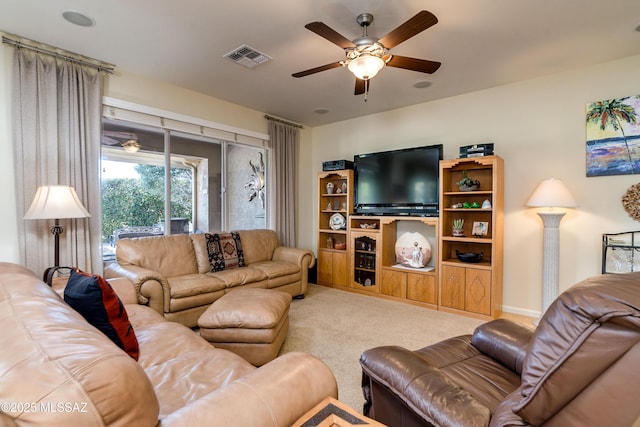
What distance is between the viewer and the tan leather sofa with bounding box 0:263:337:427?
600mm

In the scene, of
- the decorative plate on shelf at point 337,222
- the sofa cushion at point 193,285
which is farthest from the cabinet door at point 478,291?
the sofa cushion at point 193,285

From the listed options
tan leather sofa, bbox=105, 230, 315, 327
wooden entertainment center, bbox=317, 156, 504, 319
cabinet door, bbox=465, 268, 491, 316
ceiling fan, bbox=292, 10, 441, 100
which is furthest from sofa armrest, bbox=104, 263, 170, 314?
cabinet door, bbox=465, 268, 491, 316

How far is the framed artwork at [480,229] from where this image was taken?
367 cm

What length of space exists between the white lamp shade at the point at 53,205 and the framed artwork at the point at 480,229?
4.08 metres

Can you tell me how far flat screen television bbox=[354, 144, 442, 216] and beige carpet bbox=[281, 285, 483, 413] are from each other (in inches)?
49.8

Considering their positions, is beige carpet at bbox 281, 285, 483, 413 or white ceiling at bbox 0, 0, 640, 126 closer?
white ceiling at bbox 0, 0, 640, 126

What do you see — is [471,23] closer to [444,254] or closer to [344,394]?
[444,254]

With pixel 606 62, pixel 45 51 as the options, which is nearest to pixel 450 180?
pixel 606 62

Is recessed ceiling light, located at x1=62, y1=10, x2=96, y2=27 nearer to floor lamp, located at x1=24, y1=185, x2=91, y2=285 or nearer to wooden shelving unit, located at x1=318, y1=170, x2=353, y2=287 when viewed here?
floor lamp, located at x1=24, y1=185, x2=91, y2=285

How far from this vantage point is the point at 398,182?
4.19 m

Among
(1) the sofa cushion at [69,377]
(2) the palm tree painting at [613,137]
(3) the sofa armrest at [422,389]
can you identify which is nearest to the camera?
(1) the sofa cushion at [69,377]

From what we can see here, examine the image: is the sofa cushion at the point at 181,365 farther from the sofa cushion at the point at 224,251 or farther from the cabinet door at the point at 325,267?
the cabinet door at the point at 325,267

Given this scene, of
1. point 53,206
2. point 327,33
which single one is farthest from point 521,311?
point 53,206

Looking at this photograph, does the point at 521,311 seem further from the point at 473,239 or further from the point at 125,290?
the point at 125,290
